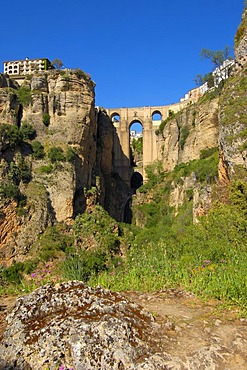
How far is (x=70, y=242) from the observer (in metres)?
23.4

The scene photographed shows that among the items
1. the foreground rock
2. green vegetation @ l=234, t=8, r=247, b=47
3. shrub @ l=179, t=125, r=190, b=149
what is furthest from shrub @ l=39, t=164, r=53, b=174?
the foreground rock

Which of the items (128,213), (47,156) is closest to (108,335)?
(47,156)

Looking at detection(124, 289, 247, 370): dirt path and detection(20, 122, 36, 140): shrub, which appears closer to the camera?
detection(124, 289, 247, 370): dirt path

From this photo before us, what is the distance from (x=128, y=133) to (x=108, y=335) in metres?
41.9

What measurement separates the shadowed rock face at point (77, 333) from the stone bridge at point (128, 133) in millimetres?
38400

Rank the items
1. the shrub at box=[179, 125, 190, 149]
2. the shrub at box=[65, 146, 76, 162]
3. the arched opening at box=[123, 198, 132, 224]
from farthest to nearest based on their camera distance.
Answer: the arched opening at box=[123, 198, 132, 224] < the shrub at box=[179, 125, 190, 149] < the shrub at box=[65, 146, 76, 162]

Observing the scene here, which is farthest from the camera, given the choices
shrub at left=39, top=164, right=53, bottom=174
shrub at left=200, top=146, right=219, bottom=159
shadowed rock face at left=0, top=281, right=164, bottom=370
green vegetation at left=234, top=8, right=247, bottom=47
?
shrub at left=200, top=146, right=219, bottom=159

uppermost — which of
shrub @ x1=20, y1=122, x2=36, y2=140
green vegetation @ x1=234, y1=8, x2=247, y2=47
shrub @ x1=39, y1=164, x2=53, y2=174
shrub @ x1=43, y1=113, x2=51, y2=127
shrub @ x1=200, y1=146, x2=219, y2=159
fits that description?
green vegetation @ x1=234, y1=8, x2=247, y2=47

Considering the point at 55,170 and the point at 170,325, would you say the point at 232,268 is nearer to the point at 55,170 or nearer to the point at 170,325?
the point at 170,325

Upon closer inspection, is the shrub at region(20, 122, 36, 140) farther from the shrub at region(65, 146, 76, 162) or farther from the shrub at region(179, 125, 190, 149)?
the shrub at region(179, 125, 190, 149)

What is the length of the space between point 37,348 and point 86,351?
431 mm

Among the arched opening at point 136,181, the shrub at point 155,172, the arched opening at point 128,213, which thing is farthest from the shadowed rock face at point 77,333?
the arched opening at point 136,181

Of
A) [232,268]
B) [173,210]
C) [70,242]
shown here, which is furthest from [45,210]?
[232,268]

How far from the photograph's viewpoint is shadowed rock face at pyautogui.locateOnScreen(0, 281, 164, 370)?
8.90ft
